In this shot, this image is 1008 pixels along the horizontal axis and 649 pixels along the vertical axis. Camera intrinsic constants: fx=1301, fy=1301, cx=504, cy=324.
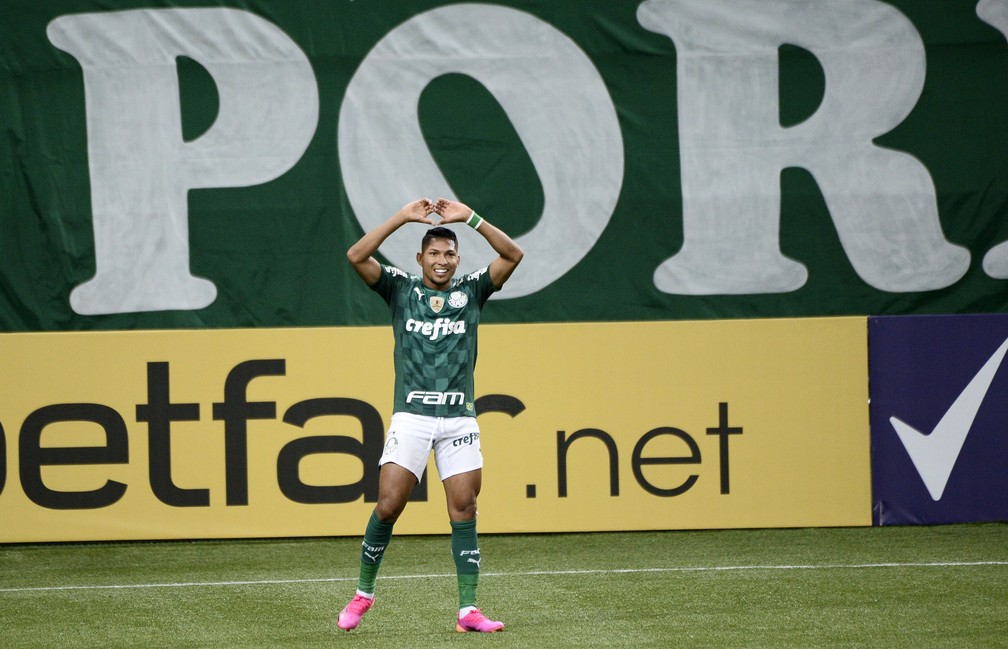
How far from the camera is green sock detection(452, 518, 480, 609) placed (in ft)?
18.2

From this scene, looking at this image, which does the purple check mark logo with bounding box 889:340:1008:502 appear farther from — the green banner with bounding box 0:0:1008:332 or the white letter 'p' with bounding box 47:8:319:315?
the white letter 'p' with bounding box 47:8:319:315

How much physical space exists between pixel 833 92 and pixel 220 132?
4380 millimetres

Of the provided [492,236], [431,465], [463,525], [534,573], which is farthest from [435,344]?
[431,465]

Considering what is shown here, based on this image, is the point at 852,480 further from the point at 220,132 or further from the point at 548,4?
the point at 220,132

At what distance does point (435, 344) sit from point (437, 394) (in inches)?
8.5

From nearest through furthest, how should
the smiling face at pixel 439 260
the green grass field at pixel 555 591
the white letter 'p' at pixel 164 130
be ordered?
the green grass field at pixel 555 591 → the smiling face at pixel 439 260 → the white letter 'p' at pixel 164 130

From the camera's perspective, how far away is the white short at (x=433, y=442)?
5.55 meters

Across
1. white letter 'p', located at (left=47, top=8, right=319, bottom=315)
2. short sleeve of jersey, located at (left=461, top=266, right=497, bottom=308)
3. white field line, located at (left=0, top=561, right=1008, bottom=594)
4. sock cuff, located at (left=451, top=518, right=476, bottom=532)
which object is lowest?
white field line, located at (left=0, top=561, right=1008, bottom=594)

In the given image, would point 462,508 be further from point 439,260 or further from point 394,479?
point 439,260

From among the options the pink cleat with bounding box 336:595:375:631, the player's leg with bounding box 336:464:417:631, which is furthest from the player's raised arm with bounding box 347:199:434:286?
the pink cleat with bounding box 336:595:375:631

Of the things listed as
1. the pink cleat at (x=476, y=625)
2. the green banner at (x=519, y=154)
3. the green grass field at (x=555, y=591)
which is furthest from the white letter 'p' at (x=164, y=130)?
the pink cleat at (x=476, y=625)

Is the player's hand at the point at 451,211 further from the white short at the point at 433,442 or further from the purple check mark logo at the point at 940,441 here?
the purple check mark logo at the point at 940,441

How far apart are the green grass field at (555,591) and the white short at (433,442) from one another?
2.34 ft

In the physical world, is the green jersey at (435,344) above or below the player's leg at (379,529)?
above
